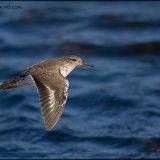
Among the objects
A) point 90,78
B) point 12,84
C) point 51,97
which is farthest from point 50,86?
point 90,78

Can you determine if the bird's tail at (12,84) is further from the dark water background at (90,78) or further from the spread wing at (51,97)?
the dark water background at (90,78)

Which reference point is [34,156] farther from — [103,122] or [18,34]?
[18,34]

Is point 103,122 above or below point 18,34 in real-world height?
below

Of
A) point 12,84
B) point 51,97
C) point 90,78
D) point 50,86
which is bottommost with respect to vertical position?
point 51,97

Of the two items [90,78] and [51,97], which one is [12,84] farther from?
[90,78]

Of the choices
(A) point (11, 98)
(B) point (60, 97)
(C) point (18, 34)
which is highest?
(C) point (18, 34)

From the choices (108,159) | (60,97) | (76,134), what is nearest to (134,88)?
(76,134)

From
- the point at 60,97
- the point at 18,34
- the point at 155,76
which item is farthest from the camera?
the point at 18,34

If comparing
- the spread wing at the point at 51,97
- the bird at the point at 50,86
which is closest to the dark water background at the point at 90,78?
the bird at the point at 50,86

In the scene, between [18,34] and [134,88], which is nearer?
[134,88]
